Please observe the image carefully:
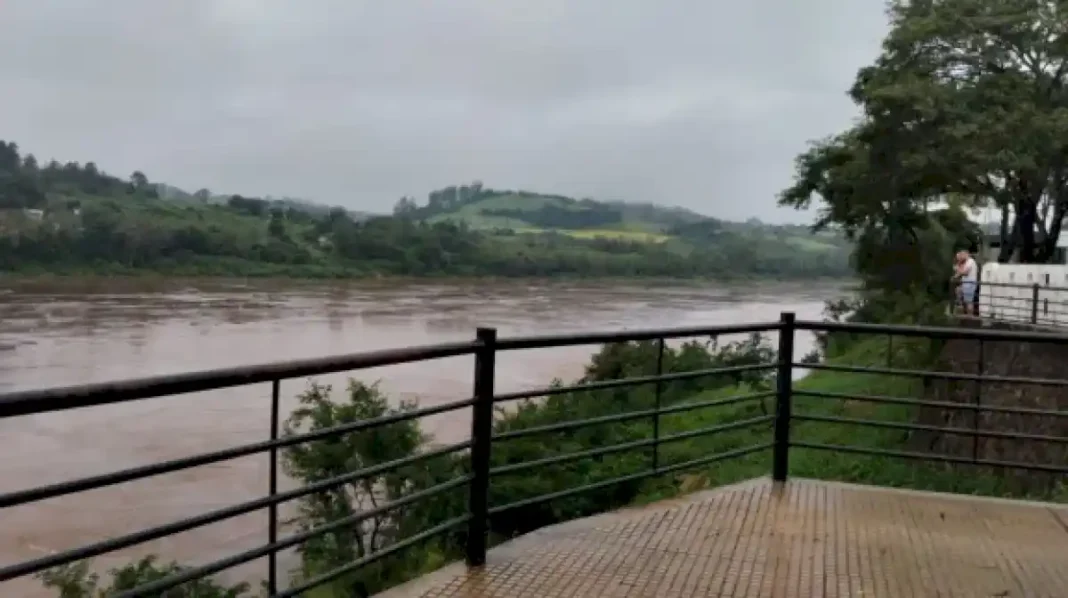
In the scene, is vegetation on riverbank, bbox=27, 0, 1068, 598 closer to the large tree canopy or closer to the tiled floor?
the large tree canopy

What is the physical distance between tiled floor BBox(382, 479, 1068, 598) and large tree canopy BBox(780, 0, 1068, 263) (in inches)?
793

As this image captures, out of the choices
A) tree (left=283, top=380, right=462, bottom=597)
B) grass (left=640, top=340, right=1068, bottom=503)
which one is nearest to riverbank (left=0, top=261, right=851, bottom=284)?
tree (left=283, top=380, right=462, bottom=597)

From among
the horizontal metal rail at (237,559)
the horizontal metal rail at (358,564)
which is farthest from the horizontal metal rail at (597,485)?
the horizontal metal rail at (237,559)

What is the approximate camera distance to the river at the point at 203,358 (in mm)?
19203

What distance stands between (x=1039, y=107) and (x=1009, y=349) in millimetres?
10762

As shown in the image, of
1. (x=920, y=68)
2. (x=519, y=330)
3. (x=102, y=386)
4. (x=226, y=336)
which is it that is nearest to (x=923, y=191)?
(x=920, y=68)

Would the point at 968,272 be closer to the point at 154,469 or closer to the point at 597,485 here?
the point at 597,485

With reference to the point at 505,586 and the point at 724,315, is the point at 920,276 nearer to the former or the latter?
the point at 724,315

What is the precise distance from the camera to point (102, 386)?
266cm

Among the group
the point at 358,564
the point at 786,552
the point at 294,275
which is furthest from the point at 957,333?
the point at 294,275

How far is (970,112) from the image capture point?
2419cm

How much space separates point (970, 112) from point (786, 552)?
73.3ft

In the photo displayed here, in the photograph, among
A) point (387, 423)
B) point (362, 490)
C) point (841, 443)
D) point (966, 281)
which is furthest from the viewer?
point (966, 281)

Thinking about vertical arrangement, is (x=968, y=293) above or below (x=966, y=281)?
below
